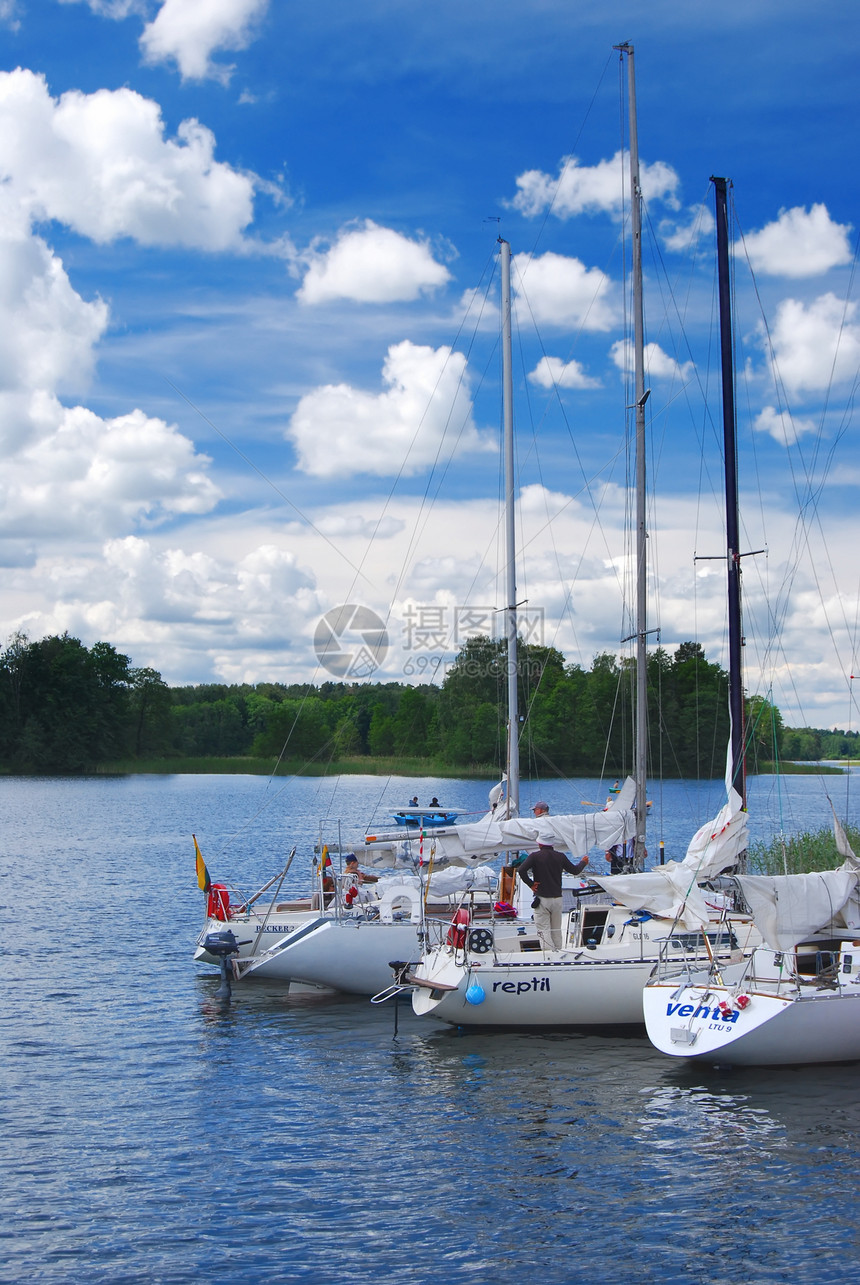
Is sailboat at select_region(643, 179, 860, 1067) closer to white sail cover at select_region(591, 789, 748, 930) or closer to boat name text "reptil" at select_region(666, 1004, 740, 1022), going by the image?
boat name text "reptil" at select_region(666, 1004, 740, 1022)

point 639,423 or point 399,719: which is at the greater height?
point 639,423

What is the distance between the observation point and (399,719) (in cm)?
8112

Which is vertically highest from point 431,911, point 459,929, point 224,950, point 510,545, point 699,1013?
point 510,545

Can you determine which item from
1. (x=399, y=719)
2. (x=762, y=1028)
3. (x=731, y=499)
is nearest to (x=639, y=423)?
(x=731, y=499)

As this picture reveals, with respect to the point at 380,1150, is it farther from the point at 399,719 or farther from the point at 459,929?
the point at 399,719

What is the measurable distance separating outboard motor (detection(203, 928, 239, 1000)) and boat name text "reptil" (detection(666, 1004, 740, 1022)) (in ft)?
32.6

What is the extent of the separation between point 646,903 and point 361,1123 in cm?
800

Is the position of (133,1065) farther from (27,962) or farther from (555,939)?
(27,962)

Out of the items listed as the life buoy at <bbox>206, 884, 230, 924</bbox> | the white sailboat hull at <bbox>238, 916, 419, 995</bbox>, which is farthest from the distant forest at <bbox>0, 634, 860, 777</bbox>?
the white sailboat hull at <bbox>238, 916, 419, 995</bbox>

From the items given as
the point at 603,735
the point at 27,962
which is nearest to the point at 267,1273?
the point at 27,962

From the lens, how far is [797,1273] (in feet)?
34.2

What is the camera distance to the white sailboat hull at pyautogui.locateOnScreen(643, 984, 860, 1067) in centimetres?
1583

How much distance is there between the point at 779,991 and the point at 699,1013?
121 centimetres

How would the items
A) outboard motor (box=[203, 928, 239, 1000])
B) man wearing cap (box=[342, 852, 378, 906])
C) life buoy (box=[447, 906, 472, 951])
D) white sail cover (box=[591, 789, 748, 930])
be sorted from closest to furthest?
life buoy (box=[447, 906, 472, 951]) < white sail cover (box=[591, 789, 748, 930]) < man wearing cap (box=[342, 852, 378, 906]) < outboard motor (box=[203, 928, 239, 1000])
